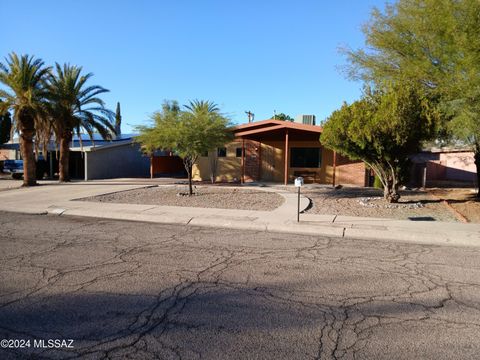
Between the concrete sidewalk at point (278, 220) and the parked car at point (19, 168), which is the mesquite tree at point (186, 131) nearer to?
the concrete sidewalk at point (278, 220)

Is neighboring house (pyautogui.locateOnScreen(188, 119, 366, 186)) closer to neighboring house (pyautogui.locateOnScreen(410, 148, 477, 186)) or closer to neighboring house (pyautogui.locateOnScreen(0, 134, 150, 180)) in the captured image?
neighboring house (pyautogui.locateOnScreen(0, 134, 150, 180))

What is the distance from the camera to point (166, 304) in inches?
181

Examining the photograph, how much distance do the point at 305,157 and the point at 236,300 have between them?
19.9m

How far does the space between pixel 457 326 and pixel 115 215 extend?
1031cm

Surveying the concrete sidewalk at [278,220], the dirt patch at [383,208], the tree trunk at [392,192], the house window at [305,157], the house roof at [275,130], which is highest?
the house roof at [275,130]

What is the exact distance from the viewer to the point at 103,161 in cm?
2927

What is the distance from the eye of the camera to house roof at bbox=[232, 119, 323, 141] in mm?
20344

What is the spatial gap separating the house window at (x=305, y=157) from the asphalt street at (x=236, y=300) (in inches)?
618

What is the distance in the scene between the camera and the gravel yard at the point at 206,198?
14.2m

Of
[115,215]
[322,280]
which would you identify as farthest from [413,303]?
[115,215]

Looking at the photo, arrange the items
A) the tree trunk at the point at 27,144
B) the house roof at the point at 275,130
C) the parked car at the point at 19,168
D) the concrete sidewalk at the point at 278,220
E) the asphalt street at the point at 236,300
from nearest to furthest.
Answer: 1. the asphalt street at the point at 236,300
2. the concrete sidewalk at the point at 278,220
3. the house roof at the point at 275,130
4. the tree trunk at the point at 27,144
5. the parked car at the point at 19,168

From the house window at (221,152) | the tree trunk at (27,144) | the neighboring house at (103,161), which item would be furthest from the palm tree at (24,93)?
the house window at (221,152)

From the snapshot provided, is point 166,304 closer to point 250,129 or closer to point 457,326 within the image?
point 457,326

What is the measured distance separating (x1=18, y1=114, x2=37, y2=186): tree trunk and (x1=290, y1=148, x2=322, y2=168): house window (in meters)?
15.8
